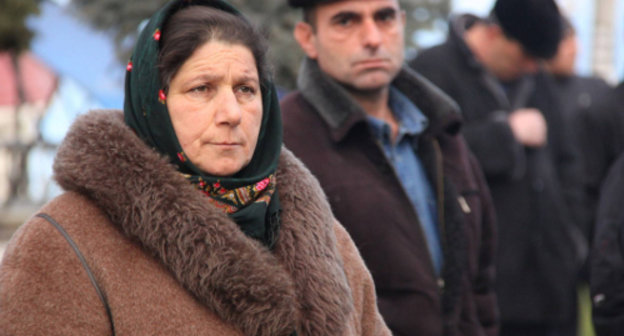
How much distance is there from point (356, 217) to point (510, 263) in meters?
1.63

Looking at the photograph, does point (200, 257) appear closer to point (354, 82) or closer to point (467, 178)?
point (354, 82)

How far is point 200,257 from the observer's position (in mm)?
2221

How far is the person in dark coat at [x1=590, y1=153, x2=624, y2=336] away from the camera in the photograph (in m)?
3.42

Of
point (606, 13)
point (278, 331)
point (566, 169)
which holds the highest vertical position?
point (278, 331)

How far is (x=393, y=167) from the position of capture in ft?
11.1

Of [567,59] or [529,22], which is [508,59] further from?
[567,59]

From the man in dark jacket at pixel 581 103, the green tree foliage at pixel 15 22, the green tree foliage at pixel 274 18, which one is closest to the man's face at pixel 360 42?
the man in dark jacket at pixel 581 103

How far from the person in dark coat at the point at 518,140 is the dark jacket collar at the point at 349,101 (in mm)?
744

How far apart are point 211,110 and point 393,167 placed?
3.72ft

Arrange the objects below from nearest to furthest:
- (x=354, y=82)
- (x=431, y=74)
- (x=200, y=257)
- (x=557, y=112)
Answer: (x=200, y=257) → (x=354, y=82) → (x=431, y=74) → (x=557, y=112)

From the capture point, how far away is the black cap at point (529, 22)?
15.6 feet

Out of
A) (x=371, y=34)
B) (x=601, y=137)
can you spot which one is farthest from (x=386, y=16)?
(x=601, y=137)

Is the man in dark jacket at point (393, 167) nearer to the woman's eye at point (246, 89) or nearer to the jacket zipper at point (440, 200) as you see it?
the jacket zipper at point (440, 200)

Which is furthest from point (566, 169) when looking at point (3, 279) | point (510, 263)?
point (3, 279)
